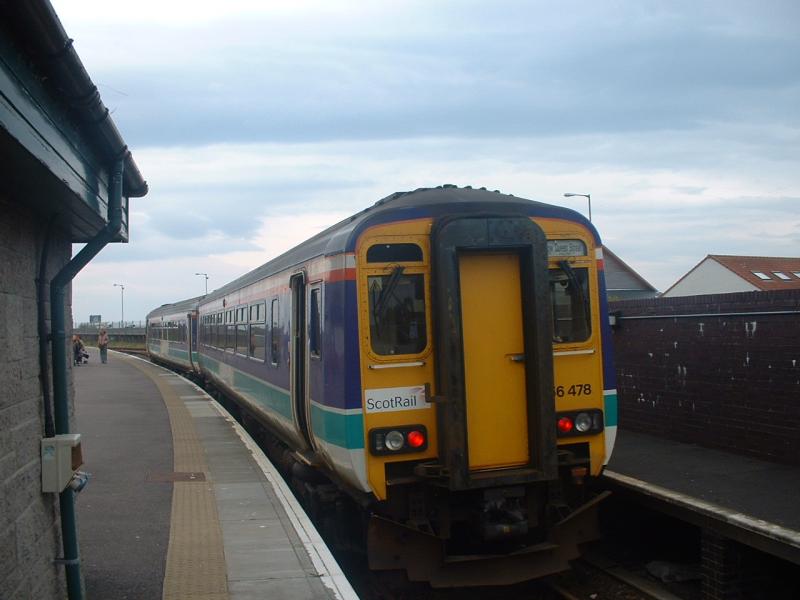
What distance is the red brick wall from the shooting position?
845 centimetres

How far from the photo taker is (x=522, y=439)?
244 inches

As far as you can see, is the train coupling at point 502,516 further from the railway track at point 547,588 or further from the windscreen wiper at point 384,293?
the windscreen wiper at point 384,293

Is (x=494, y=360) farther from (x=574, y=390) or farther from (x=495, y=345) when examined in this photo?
(x=574, y=390)

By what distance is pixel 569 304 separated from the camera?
22.0ft

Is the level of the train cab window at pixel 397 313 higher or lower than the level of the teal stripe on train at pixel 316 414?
higher

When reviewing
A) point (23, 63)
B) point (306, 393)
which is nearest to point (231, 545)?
point (306, 393)

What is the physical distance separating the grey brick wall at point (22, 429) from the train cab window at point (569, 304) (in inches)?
150

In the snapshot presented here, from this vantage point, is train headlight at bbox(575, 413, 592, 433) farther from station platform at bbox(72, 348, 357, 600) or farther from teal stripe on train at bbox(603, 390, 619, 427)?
station platform at bbox(72, 348, 357, 600)

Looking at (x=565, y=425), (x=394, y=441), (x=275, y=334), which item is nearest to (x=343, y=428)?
(x=394, y=441)

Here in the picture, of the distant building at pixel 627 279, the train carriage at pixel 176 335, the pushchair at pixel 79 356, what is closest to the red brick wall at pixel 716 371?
the train carriage at pixel 176 335

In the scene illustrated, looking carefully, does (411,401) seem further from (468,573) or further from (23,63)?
(23,63)

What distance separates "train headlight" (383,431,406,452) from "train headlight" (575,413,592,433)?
1446mm

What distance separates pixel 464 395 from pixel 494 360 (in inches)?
17.0

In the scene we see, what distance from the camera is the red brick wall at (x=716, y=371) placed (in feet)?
27.7
